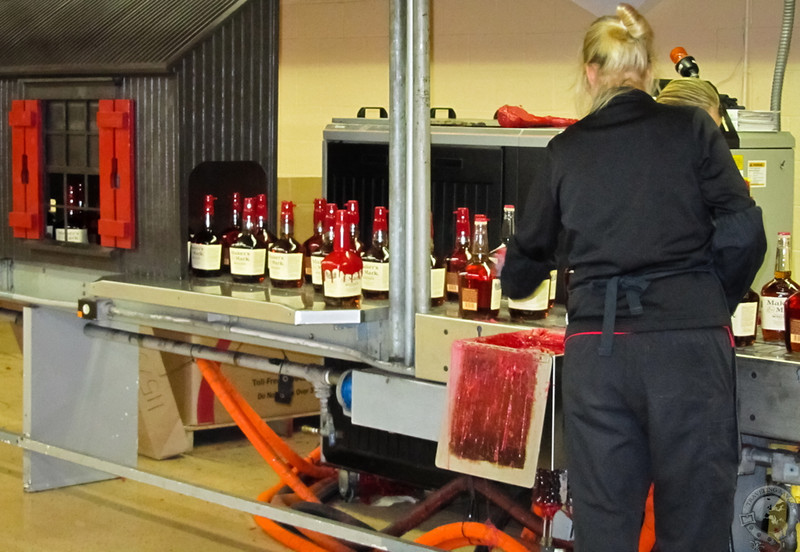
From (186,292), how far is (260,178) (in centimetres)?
75

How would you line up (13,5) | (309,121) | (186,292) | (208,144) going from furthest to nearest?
1. (309,121)
2. (13,5)
3. (208,144)
4. (186,292)

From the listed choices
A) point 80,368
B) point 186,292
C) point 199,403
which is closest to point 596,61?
point 186,292

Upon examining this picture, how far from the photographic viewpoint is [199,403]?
4535 millimetres

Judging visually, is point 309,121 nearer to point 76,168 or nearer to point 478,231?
point 76,168

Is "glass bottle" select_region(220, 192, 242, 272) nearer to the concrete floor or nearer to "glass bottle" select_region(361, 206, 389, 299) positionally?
"glass bottle" select_region(361, 206, 389, 299)

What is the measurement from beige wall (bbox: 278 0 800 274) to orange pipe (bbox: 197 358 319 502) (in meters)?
1.73

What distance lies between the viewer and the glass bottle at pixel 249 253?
2.97m

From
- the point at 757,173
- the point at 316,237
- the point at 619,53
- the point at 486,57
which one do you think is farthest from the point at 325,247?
the point at 486,57

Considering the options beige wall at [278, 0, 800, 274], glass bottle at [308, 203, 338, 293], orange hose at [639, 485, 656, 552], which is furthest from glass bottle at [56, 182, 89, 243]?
orange hose at [639, 485, 656, 552]

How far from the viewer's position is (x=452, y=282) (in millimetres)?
2766

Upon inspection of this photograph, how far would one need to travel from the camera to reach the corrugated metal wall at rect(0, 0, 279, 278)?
3092 mm

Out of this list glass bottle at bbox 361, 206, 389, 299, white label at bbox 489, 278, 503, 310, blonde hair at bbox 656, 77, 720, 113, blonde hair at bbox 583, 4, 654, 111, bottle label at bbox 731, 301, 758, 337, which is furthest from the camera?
glass bottle at bbox 361, 206, 389, 299

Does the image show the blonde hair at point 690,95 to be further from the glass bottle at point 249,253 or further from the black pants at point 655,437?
the glass bottle at point 249,253

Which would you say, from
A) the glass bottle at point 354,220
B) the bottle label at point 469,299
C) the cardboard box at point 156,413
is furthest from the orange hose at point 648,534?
the cardboard box at point 156,413
